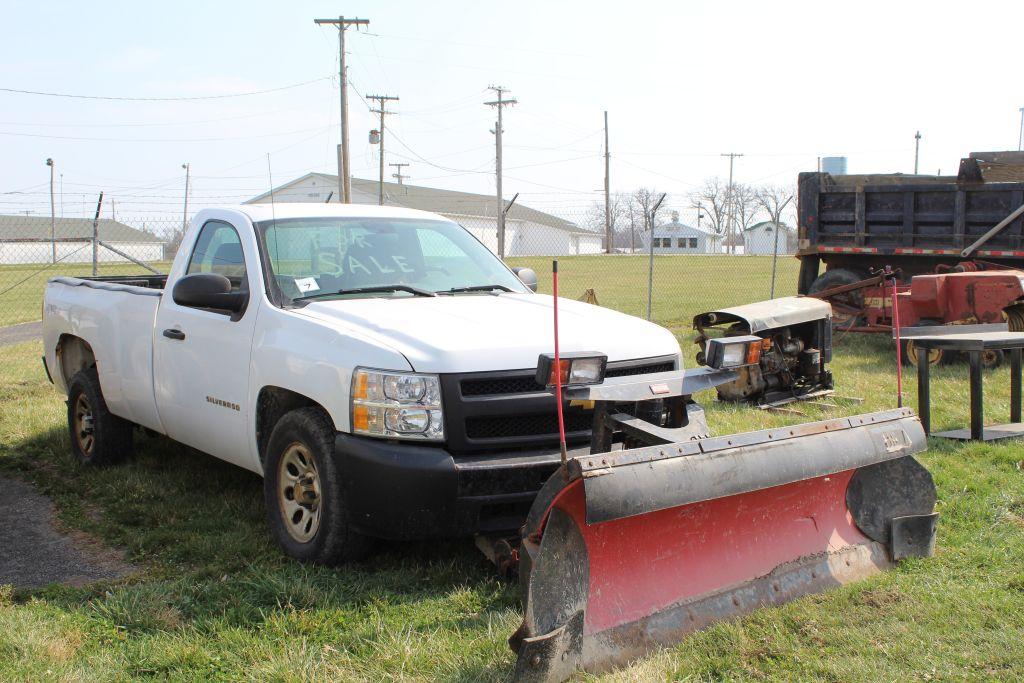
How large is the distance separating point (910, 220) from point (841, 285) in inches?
51.3

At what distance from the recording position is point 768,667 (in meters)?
3.67

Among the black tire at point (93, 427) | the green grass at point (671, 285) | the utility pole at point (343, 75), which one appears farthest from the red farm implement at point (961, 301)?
the utility pole at point (343, 75)

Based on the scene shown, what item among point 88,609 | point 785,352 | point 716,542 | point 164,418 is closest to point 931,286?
point 785,352

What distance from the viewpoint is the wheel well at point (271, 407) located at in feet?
16.1

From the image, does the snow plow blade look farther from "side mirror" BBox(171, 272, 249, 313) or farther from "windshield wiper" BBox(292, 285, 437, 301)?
"side mirror" BBox(171, 272, 249, 313)

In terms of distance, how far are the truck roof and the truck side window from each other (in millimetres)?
148

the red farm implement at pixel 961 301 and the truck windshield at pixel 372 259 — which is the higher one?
the truck windshield at pixel 372 259

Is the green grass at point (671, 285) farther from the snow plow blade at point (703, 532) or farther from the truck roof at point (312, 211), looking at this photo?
the snow plow blade at point (703, 532)

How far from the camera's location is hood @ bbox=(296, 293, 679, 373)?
436 cm

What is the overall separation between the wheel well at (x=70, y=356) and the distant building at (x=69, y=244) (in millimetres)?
44349

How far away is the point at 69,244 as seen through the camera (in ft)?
207

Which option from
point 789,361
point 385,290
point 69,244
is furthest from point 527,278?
point 69,244

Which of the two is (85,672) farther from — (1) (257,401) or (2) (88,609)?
(1) (257,401)

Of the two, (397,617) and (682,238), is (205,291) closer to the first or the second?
(397,617)
